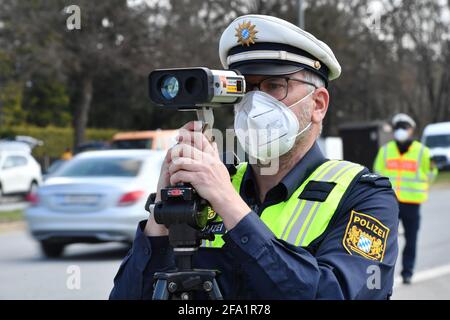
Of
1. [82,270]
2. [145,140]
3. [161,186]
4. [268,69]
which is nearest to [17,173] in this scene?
[145,140]

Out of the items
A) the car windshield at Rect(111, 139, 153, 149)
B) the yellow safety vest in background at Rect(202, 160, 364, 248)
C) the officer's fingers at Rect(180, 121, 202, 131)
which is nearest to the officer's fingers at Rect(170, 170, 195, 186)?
the officer's fingers at Rect(180, 121, 202, 131)

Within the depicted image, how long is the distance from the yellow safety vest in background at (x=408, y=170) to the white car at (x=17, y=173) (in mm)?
16587

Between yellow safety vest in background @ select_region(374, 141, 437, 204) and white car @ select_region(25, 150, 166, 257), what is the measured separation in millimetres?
3118

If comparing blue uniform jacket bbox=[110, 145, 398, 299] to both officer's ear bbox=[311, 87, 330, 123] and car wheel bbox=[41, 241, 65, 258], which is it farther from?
car wheel bbox=[41, 241, 65, 258]

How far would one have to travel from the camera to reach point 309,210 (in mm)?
2326

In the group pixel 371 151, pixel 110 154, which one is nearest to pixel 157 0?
pixel 371 151

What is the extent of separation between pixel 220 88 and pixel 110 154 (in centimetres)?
981

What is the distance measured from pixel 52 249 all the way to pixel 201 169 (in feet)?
31.7

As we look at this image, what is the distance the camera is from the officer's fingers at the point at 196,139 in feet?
6.40

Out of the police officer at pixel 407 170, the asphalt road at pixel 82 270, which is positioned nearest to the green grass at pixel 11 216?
the asphalt road at pixel 82 270

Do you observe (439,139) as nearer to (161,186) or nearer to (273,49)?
(273,49)

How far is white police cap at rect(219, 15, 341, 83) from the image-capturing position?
2.39m

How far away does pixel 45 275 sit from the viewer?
9.69 metres

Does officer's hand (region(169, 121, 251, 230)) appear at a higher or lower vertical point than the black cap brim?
lower
